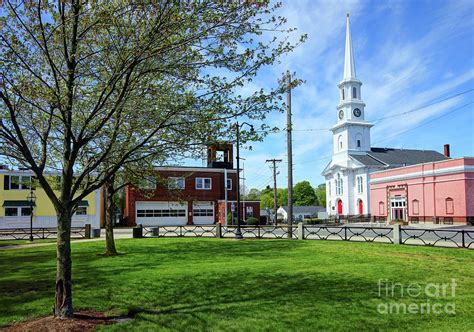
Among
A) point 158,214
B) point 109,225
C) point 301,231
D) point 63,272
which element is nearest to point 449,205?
point 301,231

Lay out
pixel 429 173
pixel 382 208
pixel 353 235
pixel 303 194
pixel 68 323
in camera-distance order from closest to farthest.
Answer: pixel 68 323
pixel 353 235
pixel 429 173
pixel 382 208
pixel 303 194

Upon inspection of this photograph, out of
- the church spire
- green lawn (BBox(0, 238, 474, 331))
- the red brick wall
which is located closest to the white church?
the church spire

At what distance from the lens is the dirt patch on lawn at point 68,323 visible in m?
6.83

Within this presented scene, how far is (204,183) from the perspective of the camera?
53.7 meters

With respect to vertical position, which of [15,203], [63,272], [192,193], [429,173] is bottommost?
[63,272]

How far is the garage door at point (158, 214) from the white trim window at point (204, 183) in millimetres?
3300

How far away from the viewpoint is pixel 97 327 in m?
6.91

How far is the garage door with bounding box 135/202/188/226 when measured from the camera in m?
50.9

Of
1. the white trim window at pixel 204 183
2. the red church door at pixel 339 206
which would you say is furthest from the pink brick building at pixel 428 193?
the white trim window at pixel 204 183

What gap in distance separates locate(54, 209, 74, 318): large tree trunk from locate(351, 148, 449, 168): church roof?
196ft

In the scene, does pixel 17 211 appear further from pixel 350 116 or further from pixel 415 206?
pixel 350 116

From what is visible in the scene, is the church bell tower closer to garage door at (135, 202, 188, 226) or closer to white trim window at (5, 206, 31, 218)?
garage door at (135, 202, 188, 226)

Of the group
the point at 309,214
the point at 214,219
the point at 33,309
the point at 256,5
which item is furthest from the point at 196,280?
the point at 309,214

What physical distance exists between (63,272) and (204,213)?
4628cm
